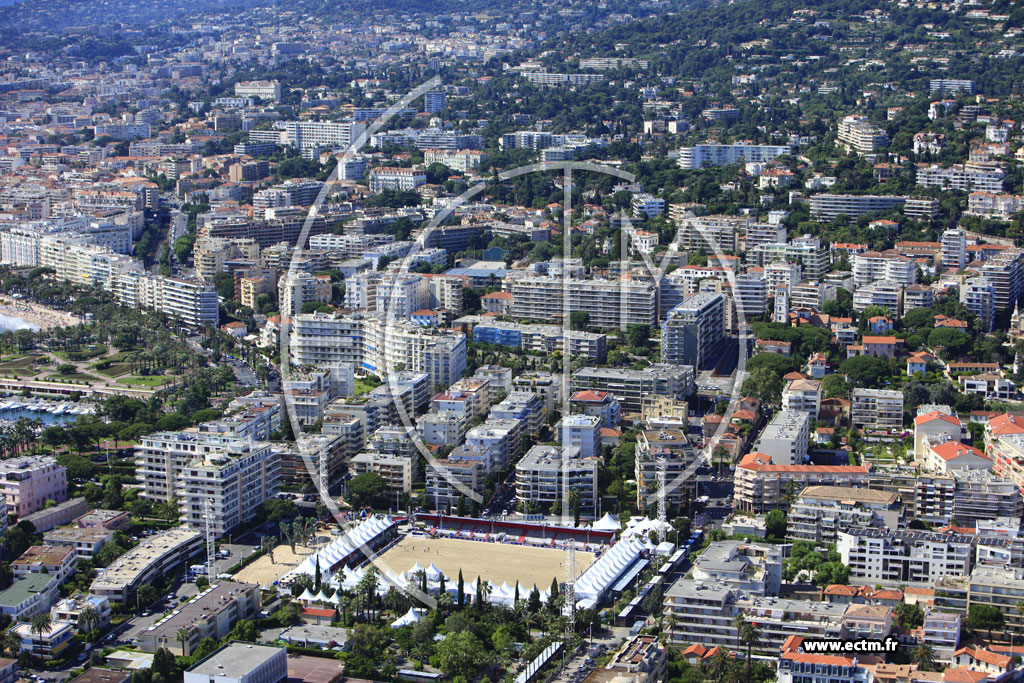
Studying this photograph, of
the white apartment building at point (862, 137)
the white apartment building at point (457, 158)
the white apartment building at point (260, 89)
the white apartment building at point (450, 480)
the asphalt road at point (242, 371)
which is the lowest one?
the white apartment building at point (450, 480)

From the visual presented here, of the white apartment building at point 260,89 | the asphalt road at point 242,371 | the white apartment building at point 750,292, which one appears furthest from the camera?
the white apartment building at point 260,89

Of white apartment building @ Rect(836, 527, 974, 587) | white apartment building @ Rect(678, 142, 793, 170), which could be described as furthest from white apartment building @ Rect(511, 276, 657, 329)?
white apartment building @ Rect(678, 142, 793, 170)

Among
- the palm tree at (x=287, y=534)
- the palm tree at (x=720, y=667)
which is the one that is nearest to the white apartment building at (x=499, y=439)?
the palm tree at (x=287, y=534)

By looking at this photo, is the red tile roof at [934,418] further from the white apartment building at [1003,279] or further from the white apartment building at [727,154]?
the white apartment building at [727,154]

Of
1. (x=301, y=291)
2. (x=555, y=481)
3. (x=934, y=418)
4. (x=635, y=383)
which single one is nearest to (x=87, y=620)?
(x=555, y=481)

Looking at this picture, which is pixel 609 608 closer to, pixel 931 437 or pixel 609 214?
pixel 931 437

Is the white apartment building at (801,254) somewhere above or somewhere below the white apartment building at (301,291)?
above
